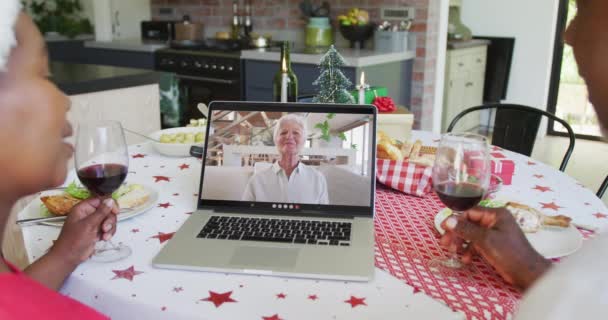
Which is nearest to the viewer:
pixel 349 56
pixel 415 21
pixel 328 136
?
pixel 328 136

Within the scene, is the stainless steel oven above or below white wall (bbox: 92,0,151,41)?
below

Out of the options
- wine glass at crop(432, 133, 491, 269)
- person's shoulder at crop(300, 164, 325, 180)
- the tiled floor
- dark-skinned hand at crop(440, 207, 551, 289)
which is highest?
wine glass at crop(432, 133, 491, 269)

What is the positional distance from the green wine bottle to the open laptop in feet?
1.88

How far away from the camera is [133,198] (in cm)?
132

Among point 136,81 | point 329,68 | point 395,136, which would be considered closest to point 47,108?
point 329,68

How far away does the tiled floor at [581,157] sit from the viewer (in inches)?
158

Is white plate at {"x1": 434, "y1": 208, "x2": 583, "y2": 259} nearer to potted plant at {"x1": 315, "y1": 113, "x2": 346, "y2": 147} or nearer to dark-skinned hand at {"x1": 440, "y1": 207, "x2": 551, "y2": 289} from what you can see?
dark-skinned hand at {"x1": 440, "y1": 207, "x2": 551, "y2": 289}

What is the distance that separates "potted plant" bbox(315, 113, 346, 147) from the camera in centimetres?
124

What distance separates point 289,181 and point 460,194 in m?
0.37

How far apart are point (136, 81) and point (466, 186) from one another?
2.08 meters

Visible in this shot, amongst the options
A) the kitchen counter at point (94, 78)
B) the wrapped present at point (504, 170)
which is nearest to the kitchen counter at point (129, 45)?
the kitchen counter at point (94, 78)

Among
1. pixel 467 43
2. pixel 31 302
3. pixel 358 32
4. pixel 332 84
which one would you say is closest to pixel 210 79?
pixel 358 32

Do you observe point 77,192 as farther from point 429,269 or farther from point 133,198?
point 429,269

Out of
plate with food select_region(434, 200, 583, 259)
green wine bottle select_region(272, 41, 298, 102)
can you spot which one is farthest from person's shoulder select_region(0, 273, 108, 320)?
green wine bottle select_region(272, 41, 298, 102)
